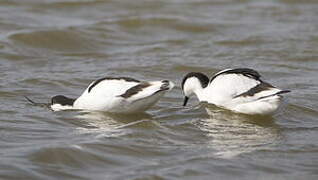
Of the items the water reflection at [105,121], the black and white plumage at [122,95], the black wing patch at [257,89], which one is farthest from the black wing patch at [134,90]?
the black wing patch at [257,89]

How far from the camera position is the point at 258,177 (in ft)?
23.7

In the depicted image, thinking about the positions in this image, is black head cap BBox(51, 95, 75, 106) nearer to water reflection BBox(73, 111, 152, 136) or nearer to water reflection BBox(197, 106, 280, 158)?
water reflection BBox(73, 111, 152, 136)

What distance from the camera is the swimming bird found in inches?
354

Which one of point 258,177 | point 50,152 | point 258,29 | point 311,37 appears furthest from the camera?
point 258,29

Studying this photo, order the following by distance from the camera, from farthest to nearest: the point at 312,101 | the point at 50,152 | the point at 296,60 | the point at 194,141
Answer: the point at 296,60 → the point at 312,101 → the point at 194,141 → the point at 50,152

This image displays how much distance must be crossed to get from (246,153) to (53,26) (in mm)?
7865

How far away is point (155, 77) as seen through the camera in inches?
468

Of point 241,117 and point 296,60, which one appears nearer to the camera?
point 241,117

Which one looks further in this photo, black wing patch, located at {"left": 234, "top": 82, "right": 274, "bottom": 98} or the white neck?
the white neck

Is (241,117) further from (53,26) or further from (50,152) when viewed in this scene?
(53,26)

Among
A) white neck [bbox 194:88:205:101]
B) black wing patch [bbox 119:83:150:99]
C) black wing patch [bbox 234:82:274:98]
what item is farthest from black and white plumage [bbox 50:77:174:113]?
black wing patch [bbox 234:82:274:98]

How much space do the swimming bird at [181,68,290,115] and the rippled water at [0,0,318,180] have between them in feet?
0.62

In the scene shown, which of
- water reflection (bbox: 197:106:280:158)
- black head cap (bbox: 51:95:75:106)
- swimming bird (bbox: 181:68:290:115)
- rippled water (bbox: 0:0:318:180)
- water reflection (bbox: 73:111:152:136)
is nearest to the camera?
rippled water (bbox: 0:0:318:180)

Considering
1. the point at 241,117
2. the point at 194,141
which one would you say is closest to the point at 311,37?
the point at 241,117
